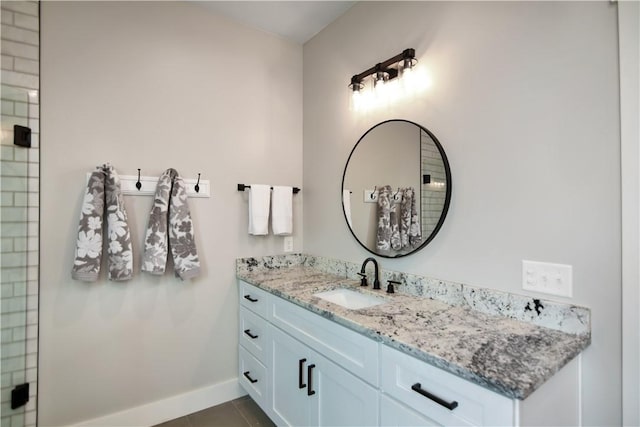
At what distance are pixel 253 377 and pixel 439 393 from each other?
144 cm

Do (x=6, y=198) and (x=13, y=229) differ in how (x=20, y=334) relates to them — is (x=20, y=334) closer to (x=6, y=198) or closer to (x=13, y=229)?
(x=13, y=229)

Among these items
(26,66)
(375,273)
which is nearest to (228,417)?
(375,273)

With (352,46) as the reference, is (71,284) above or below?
below

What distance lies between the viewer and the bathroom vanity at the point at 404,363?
2.95 ft

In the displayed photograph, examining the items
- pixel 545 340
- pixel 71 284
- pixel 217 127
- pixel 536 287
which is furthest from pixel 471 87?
pixel 71 284

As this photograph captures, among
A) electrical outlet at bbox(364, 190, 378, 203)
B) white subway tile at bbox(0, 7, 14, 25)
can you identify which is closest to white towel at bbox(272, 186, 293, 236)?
electrical outlet at bbox(364, 190, 378, 203)

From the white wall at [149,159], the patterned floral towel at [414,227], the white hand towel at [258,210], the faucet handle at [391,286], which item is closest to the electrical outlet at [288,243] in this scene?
the white wall at [149,159]

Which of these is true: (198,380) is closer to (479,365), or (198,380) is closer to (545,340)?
(479,365)

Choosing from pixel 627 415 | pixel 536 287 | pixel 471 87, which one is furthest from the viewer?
pixel 471 87

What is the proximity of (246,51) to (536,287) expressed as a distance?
230cm

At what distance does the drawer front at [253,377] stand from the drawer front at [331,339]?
41 centimetres

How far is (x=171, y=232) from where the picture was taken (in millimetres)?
1896

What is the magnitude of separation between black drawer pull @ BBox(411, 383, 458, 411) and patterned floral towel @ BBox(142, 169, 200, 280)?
1.44m

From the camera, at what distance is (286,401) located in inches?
67.0
